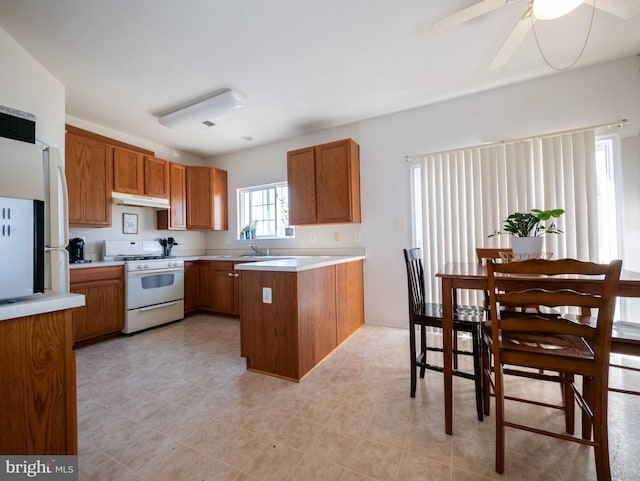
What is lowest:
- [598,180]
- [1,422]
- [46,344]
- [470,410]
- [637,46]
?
[470,410]

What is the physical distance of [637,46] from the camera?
213 centimetres

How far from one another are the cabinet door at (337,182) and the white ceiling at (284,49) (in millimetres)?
483

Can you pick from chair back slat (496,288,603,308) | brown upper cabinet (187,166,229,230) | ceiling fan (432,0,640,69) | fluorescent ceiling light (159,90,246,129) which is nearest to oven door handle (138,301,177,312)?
brown upper cabinet (187,166,229,230)

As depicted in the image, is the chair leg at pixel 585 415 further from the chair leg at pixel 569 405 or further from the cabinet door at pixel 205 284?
the cabinet door at pixel 205 284

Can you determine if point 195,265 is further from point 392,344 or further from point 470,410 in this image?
point 470,410

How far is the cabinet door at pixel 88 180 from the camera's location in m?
2.83

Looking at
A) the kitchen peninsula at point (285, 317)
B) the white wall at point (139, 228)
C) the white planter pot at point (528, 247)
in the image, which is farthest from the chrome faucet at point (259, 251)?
the white planter pot at point (528, 247)

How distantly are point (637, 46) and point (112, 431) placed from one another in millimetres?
4631

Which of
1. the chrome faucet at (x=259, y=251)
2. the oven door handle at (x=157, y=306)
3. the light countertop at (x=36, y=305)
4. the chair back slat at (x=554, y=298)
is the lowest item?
the oven door handle at (x=157, y=306)

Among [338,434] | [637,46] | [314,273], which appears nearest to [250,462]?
[338,434]

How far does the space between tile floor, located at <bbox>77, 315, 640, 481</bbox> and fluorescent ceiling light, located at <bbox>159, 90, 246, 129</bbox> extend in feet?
8.19

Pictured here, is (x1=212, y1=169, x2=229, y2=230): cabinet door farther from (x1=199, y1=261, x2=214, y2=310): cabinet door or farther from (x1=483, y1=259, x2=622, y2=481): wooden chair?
(x1=483, y1=259, x2=622, y2=481): wooden chair

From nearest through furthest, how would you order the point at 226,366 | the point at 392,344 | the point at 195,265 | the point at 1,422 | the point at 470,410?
the point at 1,422, the point at 470,410, the point at 226,366, the point at 392,344, the point at 195,265

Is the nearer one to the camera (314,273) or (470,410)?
(470,410)
